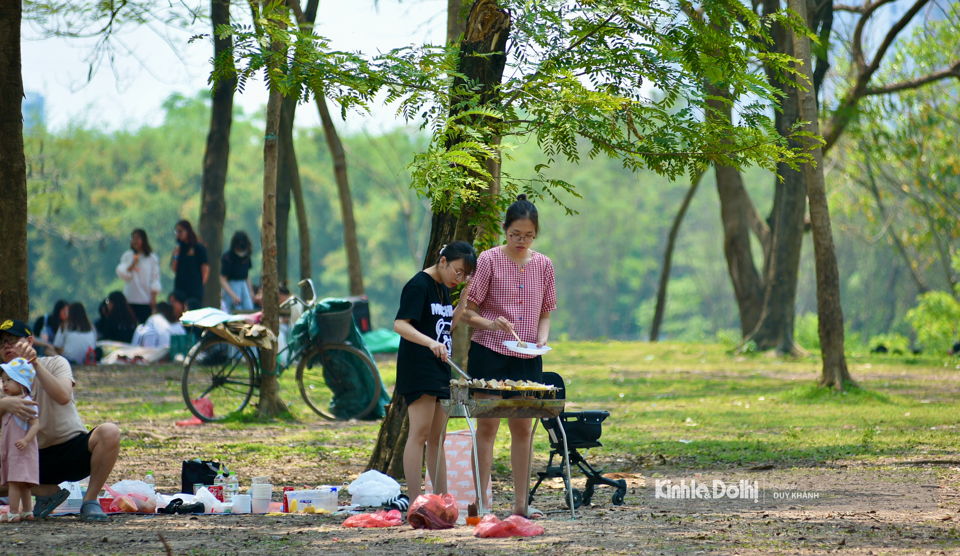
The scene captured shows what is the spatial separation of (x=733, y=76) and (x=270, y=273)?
189 inches

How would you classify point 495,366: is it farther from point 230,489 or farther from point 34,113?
point 34,113

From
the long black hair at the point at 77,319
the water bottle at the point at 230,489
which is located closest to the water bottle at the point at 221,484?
Result: the water bottle at the point at 230,489

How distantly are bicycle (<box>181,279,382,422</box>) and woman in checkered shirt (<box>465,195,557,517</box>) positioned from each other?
13.7ft

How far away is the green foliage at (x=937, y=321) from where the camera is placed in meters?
23.7

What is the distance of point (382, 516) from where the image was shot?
5.45m

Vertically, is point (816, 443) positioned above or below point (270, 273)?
below

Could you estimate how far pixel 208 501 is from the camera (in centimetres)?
593

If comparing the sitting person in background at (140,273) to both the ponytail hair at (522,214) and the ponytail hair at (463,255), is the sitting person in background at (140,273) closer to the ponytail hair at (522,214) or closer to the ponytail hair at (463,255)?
the ponytail hair at (463,255)

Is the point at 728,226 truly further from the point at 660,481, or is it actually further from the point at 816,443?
the point at 660,481

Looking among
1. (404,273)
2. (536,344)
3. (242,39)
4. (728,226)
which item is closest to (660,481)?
(536,344)

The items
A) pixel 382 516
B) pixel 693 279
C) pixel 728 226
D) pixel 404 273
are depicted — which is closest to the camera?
pixel 382 516

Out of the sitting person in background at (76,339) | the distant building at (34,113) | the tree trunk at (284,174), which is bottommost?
the sitting person in background at (76,339)

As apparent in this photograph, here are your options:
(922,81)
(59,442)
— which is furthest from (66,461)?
(922,81)

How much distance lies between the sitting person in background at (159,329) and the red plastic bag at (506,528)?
419 inches
